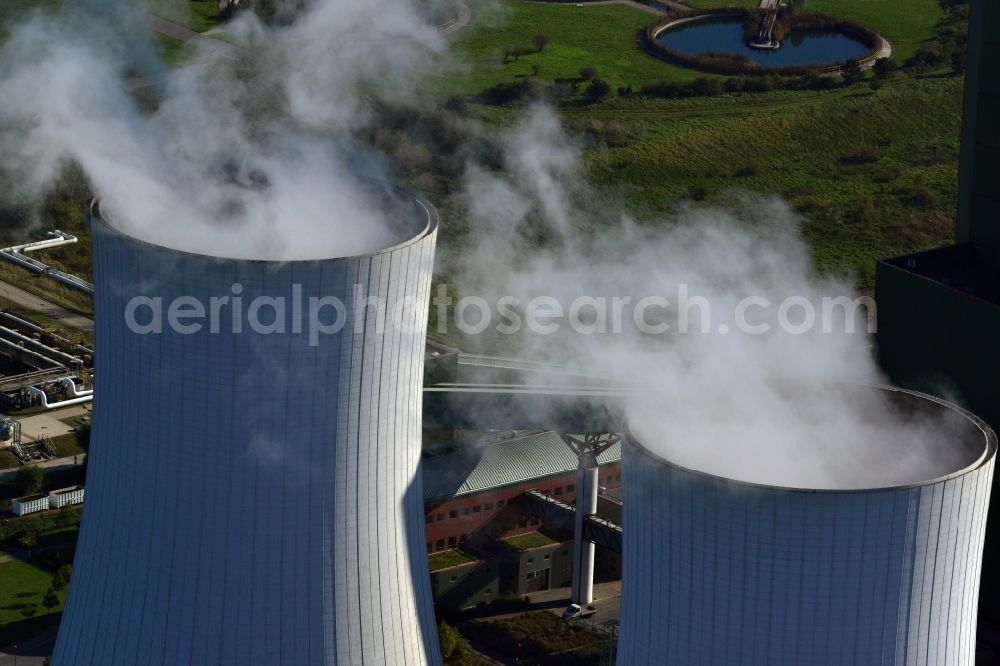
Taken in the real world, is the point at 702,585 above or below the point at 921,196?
below

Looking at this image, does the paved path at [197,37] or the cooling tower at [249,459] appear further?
the paved path at [197,37]

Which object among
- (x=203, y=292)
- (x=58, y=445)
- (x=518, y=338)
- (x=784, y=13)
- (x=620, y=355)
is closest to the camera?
(x=203, y=292)

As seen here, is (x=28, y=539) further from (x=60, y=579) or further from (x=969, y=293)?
(x=969, y=293)

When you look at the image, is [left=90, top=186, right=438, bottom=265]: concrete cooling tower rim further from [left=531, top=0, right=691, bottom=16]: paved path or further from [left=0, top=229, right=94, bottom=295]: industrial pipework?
[left=531, top=0, right=691, bottom=16]: paved path

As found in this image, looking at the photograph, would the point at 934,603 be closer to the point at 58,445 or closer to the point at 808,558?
the point at 808,558

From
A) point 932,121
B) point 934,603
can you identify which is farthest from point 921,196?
point 934,603

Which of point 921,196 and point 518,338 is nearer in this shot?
point 518,338

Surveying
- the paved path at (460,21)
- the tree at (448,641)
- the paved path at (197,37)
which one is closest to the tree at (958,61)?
the paved path at (460,21)

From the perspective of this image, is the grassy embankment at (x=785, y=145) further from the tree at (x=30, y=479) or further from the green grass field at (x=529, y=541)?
the tree at (x=30, y=479)
